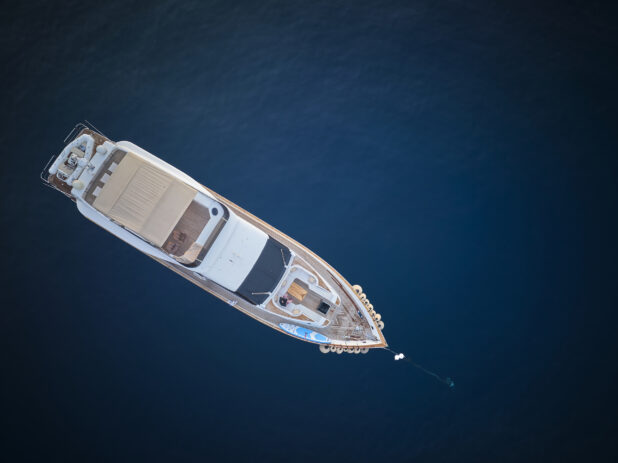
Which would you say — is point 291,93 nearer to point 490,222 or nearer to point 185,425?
point 490,222

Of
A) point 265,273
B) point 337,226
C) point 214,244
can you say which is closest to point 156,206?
point 214,244

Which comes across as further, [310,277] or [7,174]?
[7,174]

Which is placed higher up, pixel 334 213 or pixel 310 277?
pixel 334 213

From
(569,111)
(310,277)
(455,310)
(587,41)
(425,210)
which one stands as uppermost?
(587,41)

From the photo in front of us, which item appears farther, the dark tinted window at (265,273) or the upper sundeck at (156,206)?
the dark tinted window at (265,273)

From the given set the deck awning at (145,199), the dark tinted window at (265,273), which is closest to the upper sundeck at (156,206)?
the deck awning at (145,199)

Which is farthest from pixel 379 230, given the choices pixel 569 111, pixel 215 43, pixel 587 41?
pixel 587 41

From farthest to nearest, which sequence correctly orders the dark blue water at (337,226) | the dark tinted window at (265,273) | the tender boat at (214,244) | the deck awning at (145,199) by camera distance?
the dark blue water at (337,226) < the dark tinted window at (265,273) < the tender boat at (214,244) < the deck awning at (145,199)

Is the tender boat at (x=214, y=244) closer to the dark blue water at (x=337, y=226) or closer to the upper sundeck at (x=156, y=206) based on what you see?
the upper sundeck at (x=156, y=206)
